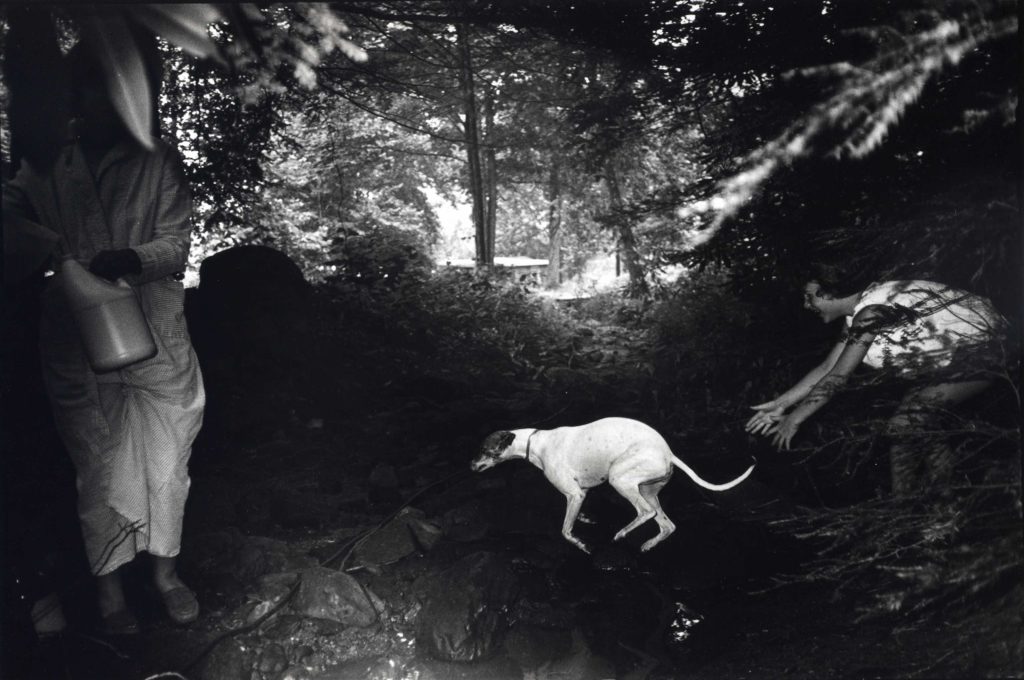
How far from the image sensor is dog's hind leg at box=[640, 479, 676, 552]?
2527 mm

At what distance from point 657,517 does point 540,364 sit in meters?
1.28

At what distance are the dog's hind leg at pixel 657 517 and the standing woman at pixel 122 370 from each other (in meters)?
1.67

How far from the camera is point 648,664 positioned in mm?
2150

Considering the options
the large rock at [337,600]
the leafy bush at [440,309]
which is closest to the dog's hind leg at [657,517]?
the large rock at [337,600]

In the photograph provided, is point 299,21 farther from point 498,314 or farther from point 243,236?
point 498,314

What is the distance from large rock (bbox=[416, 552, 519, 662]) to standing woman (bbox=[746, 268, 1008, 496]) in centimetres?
134

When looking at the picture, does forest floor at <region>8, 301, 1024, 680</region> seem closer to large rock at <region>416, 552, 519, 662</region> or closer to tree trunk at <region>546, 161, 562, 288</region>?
large rock at <region>416, 552, 519, 662</region>

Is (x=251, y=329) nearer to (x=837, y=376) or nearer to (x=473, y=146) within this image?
(x=473, y=146)

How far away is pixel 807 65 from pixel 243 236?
320 cm

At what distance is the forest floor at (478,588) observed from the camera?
7.04ft

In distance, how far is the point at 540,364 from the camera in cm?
364

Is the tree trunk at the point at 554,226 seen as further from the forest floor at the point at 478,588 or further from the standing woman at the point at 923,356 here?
the standing woman at the point at 923,356

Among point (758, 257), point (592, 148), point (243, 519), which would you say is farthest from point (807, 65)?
point (243, 519)

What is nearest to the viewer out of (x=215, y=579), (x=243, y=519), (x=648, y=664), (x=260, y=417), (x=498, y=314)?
(x=648, y=664)
